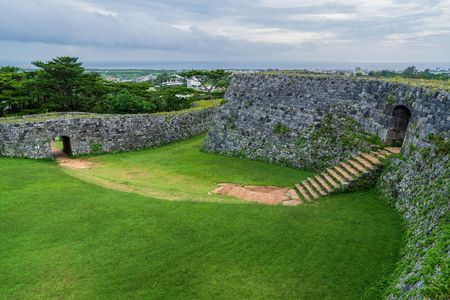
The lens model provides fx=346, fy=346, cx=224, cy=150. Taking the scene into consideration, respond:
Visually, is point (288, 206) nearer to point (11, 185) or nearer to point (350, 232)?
point (350, 232)

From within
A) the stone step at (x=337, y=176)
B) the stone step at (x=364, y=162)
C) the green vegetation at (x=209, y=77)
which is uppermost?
the green vegetation at (x=209, y=77)

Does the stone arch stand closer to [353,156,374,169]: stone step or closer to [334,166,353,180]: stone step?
[353,156,374,169]: stone step

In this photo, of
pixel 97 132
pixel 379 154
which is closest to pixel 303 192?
pixel 379 154

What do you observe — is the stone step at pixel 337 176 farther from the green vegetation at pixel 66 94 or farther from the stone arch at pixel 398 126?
the green vegetation at pixel 66 94

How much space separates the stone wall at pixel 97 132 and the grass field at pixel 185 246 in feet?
15.3

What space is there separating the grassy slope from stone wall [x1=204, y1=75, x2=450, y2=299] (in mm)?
1151

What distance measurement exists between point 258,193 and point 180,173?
14.4 feet

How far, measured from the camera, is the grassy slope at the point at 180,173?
539 inches

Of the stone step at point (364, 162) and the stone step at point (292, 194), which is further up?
the stone step at point (364, 162)

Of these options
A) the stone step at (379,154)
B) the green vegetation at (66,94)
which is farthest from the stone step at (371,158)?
the green vegetation at (66,94)

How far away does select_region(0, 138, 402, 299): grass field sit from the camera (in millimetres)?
7613

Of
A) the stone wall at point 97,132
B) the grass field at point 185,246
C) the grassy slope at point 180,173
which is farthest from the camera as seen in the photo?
the stone wall at point 97,132

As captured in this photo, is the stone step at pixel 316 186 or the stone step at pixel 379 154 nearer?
the stone step at pixel 316 186

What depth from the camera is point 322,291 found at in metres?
7.43
